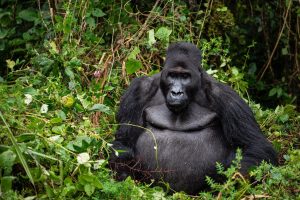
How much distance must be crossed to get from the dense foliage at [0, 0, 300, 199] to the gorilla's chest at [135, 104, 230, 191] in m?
0.20

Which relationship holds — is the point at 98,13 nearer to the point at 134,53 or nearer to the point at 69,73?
the point at 134,53

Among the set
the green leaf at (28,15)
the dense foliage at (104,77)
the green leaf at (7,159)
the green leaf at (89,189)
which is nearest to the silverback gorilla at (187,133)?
the dense foliage at (104,77)

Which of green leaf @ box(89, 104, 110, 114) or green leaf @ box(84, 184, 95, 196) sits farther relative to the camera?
green leaf @ box(89, 104, 110, 114)

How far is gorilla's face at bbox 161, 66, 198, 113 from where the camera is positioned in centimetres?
556

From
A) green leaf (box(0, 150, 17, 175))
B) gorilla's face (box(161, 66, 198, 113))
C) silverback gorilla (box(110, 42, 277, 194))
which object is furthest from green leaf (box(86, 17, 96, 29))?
green leaf (box(0, 150, 17, 175))

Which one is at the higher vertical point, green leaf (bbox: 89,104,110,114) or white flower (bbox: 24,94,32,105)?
white flower (bbox: 24,94,32,105)

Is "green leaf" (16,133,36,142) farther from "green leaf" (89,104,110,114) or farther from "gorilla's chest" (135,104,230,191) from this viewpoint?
"gorilla's chest" (135,104,230,191)

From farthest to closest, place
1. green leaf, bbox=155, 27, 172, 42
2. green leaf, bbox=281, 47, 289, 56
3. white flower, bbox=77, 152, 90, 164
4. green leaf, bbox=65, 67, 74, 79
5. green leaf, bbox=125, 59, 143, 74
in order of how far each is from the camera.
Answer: green leaf, bbox=281, 47, 289, 56
green leaf, bbox=155, 27, 172, 42
green leaf, bbox=125, 59, 143, 74
green leaf, bbox=65, 67, 74, 79
white flower, bbox=77, 152, 90, 164

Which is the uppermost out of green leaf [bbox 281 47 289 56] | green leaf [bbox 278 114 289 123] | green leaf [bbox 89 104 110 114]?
green leaf [bbox 89 104 110 114]

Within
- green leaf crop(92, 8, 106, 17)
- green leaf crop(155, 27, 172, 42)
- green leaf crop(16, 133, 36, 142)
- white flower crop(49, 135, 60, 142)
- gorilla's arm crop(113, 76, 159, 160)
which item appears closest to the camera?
green leaf crop(16, 133, 36, 142)

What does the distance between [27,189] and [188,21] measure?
3.37 meters

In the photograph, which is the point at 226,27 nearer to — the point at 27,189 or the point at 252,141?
the point at 252,141

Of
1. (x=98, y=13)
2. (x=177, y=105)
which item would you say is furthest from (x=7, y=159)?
(x=98, y=13)

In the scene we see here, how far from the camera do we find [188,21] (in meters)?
7.48
